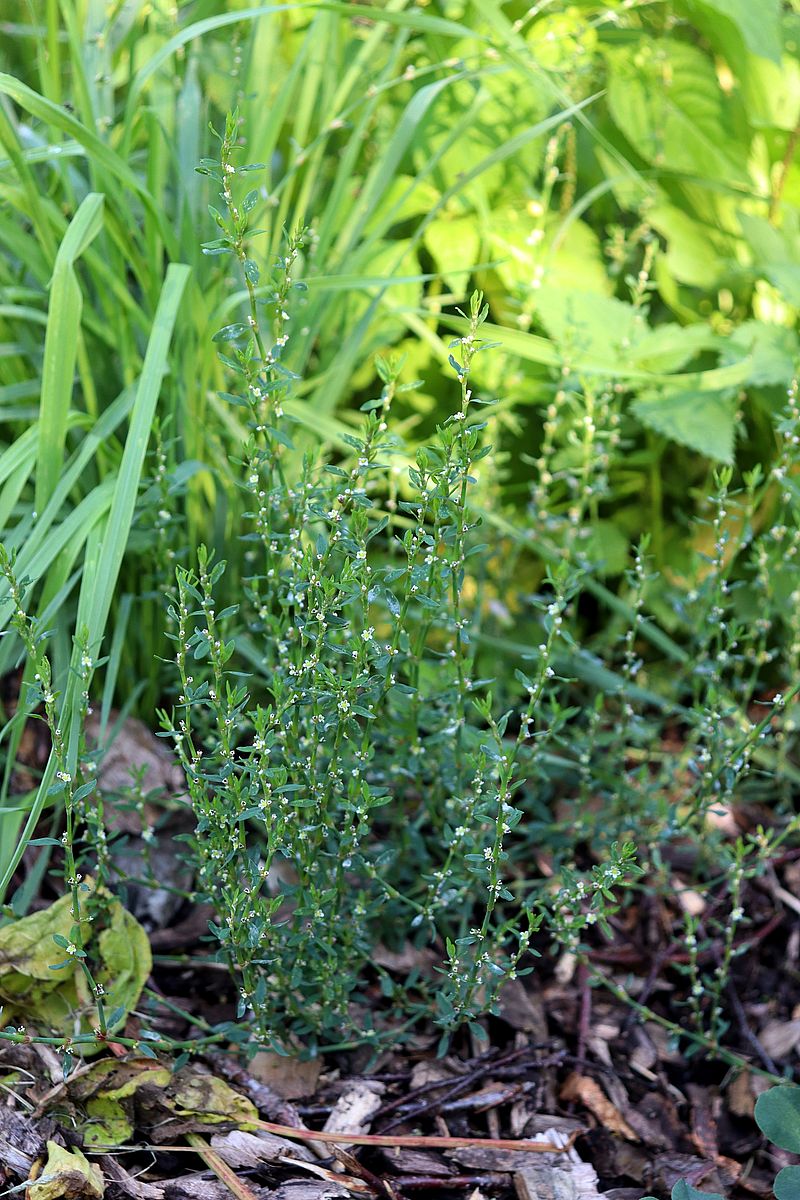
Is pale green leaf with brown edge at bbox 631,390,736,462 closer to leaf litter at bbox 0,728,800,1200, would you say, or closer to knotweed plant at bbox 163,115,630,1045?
knotweed plant at bbox 163,115,630,1045

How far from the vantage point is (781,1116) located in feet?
4.96

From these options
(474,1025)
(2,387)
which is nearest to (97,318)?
(2,387)

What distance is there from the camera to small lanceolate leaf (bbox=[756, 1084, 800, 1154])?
4.92 feet

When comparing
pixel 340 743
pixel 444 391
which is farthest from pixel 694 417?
pixel 340 743

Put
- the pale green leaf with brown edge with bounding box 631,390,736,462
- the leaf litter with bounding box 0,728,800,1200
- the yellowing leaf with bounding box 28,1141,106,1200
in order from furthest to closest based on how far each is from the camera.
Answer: the pale green leaf with brown edge with bounding box 631,390,736,462
the leaf litter with bounding box 0,728,800,1200
the yellowing leaf with bounding box 28,1141,106,1200

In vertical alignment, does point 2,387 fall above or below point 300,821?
above

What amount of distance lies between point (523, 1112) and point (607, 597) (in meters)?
0.90

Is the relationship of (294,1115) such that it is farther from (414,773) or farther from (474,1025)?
(414,773)

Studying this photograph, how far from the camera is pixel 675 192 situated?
8.83ft

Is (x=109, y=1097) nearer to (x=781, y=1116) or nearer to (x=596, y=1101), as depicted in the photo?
(x=596, y=1101)

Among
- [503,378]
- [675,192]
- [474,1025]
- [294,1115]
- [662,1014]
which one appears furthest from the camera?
[675,192]

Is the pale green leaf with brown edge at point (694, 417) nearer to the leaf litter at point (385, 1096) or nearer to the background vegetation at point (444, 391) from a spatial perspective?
the background vegetation at point (444, 391)

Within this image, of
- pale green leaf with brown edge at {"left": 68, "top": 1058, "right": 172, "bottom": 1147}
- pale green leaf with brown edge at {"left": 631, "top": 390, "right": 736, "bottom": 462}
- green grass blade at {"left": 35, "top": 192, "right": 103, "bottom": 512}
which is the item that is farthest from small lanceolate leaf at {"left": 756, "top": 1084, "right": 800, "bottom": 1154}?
green grass blade at {"left": 35, "top": 192, "right": 103, "bottom": 512}

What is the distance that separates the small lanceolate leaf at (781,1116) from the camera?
1.50 metres
